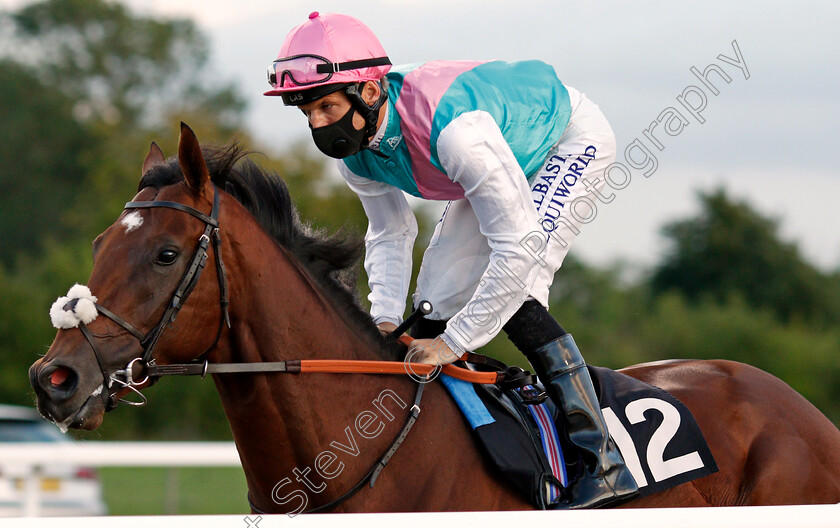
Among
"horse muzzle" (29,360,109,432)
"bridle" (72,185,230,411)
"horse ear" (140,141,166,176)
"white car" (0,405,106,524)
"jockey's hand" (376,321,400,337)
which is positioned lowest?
"white car" (0,405,106,524)

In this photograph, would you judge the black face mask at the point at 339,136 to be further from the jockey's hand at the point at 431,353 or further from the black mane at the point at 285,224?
the jockey's hand at the point at 431,353

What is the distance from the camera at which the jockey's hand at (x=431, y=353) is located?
2795 mm

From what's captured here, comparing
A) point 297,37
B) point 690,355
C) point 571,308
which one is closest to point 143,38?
point 571,308

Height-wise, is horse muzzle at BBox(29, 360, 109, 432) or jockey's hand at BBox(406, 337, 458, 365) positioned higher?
horse muzzle at BBox(29, 360, 109, 432)

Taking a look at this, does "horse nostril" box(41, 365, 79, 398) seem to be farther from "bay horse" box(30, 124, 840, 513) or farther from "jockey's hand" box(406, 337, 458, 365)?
"jockey's hand" box(406, 337, 458, 365)

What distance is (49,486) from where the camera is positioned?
635cm

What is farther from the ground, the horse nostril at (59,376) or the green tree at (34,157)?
the horse nostril at (59,376)

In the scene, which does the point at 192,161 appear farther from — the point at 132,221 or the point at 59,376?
the point at 59,376

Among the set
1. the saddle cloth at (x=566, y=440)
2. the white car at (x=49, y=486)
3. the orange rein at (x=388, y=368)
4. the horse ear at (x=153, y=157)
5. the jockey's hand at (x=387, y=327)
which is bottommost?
the white car at (x=49, y=486)

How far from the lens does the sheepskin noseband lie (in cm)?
231

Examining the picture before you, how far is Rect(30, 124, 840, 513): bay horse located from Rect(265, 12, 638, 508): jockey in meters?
0.22

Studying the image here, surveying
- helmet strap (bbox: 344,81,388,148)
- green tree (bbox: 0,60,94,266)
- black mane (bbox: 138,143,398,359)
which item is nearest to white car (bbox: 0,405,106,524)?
black mane (bbox: 138,143,398,359)

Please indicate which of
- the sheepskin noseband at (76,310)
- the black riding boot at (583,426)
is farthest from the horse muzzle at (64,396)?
the black riding boot at (583,426)

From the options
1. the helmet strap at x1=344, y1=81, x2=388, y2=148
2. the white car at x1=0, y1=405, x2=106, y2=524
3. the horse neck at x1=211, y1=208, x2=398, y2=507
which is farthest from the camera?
the white car at x1=0, y1=405, x2=106, y2=524
